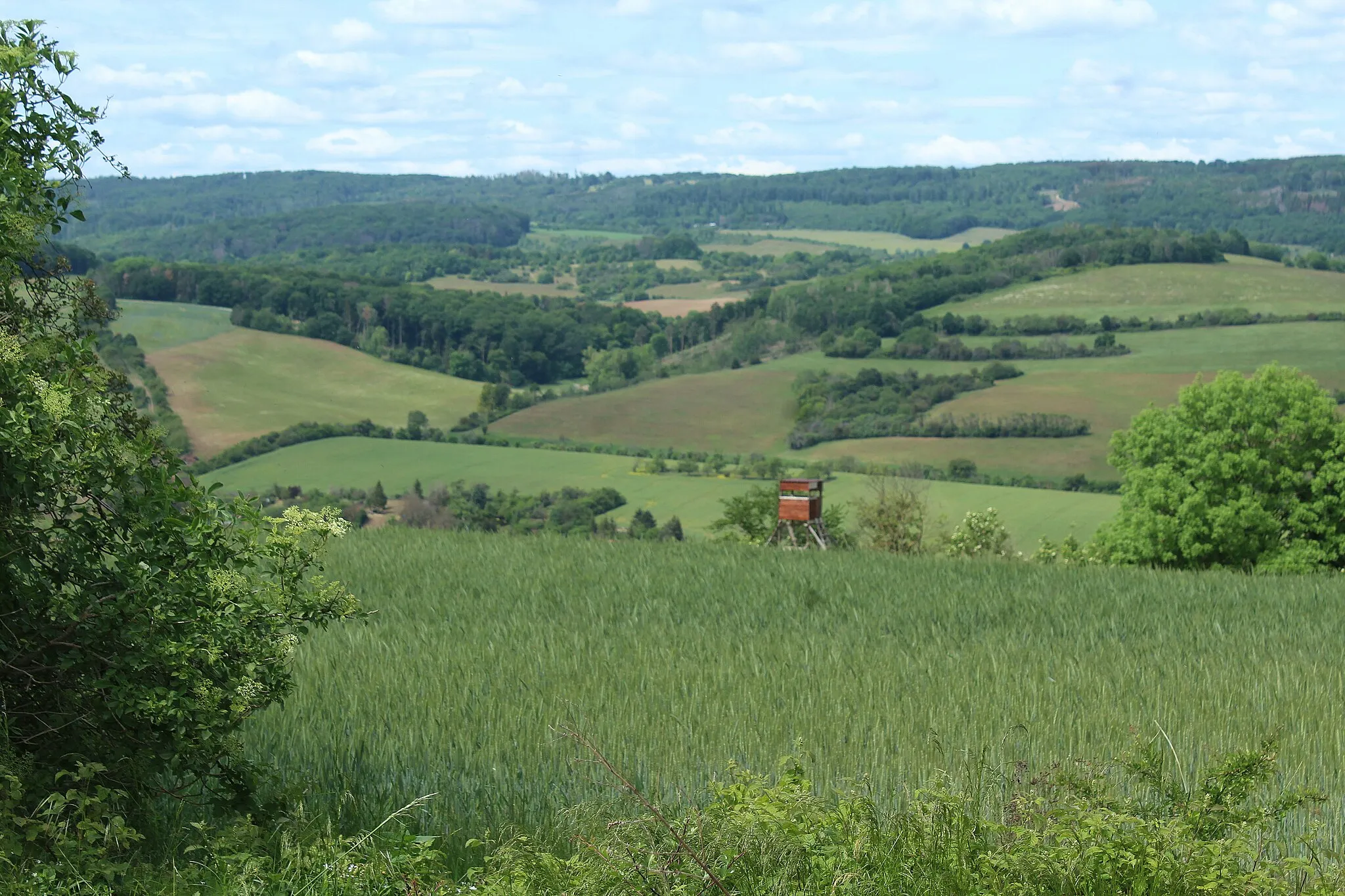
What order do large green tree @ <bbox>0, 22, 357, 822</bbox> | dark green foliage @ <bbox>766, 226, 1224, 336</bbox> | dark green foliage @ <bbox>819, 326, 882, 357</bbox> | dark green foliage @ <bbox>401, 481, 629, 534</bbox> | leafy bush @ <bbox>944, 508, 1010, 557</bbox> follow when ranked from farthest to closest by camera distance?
dark green foliage @ <bbox>766, 226, 1224, 336</bbox> < dark green foliage @ <bbox>819, 326, 882, 357</bbox> < dark green foliage @ <bbox>401, 481, 629, 534</bbox> < leafy bush @ <bbox>944, 508, 1010, 557</bbox> < large green tree @ <bbox>0, 22, 357, 822</bbox>

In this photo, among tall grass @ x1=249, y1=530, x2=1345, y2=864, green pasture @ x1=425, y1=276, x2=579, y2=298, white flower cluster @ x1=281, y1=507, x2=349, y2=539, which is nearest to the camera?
white flower cluster @ x1=281, y1=507, x2=349, y2=539

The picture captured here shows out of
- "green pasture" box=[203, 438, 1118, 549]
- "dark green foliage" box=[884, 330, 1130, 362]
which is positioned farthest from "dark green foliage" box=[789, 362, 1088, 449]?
"green pasture" box=[203, 438, 1118, 549]

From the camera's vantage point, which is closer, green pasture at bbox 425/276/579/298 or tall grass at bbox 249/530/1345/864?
tall grass at bbox 249/530/1345/864

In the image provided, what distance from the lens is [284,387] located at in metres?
118

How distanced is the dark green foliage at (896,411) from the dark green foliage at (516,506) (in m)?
27.3

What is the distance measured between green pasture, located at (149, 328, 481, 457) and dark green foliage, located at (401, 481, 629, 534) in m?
27.0

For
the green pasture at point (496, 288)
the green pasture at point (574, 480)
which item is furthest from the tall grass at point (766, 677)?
the green pasture at point (496, 288)

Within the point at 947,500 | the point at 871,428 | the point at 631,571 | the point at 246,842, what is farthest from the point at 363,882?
the point at 871,428

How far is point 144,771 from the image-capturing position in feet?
18.7

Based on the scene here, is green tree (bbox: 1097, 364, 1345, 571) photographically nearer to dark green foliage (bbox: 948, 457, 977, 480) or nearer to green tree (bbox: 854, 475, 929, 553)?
green tree (bbox: 854, 475, 929, 553)

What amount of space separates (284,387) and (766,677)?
114m

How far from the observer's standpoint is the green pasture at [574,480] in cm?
6769

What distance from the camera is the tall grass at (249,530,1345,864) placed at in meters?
7.83

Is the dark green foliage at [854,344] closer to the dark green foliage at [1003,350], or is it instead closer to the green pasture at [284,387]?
the dark green foliage at [1003,350]
